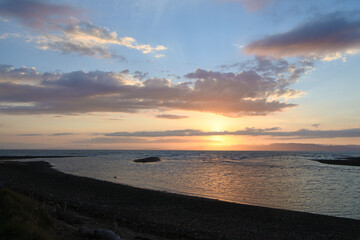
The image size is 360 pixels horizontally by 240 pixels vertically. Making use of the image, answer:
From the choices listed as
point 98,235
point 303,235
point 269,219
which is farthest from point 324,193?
point 98,235

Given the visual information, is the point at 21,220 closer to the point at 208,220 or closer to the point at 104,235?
the point at 104,235

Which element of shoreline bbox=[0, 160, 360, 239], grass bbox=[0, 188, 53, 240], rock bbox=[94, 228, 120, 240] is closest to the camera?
grass bbox=[0, 188, 53, 240]

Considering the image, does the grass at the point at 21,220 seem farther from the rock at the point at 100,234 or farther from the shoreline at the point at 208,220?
the shoreline at the point at 208,220

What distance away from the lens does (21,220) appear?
810 cm

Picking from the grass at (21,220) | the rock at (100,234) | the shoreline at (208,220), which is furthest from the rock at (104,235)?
the shoreline at (208,220)

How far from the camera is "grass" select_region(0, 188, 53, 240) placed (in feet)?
23.2

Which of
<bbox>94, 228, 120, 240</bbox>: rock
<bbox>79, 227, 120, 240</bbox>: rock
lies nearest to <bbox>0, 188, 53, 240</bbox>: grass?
<bbox>79, 227, 120, 240</bbox>: rock

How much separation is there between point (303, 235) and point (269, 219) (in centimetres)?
294

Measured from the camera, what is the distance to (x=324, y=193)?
26.4 meters

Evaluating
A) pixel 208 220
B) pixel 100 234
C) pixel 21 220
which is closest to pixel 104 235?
pixel 100 234

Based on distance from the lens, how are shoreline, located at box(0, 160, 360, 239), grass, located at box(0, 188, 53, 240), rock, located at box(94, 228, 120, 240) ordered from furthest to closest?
shoreline, located at box(0, 160, 360, 239) → rock, located at box(94, 228, 120, 240) → grass, located at box(0, 188, 53, 240)

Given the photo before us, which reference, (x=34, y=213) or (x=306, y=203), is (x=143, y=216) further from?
(x=306, y=203)

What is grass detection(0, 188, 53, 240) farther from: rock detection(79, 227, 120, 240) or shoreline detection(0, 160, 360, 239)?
shoreline detection(0, 160, 360, 239)

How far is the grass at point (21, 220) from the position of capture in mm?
7074
